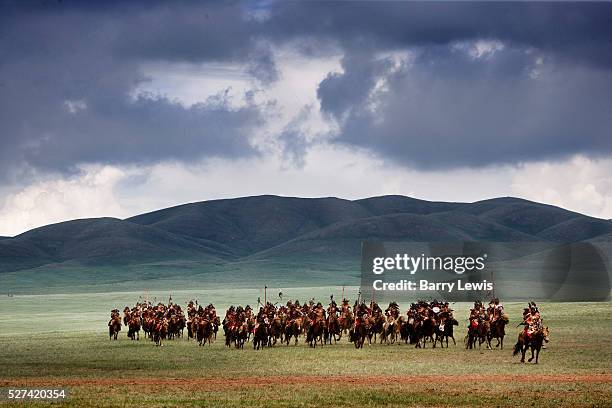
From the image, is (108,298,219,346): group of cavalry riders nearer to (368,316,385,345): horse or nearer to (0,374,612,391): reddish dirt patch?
(368,316,385,345): horse

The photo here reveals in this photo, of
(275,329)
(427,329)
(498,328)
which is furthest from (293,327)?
(498,328)

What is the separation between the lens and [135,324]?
2670 inches

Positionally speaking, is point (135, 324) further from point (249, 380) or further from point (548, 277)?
point (548, 277)

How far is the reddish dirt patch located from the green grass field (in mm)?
37

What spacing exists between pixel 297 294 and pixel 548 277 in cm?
3995

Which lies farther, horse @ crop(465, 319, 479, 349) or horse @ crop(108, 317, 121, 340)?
horse @ crop(108, 317, 121, 340)

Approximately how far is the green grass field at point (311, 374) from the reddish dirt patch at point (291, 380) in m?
0.04

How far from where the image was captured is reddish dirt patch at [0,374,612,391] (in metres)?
37.8

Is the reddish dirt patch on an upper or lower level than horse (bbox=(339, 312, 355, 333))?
lower

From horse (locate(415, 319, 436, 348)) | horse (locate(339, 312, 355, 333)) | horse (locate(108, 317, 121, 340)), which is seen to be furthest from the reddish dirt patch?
horse (locate(108, 317, 121, 340))

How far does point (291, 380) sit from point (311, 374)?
2.62 m

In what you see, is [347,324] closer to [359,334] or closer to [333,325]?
[333,325]

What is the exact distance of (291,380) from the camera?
39.8 metres

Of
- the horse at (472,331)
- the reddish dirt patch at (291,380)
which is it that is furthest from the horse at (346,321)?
the reddish dirt patch at (291,380)
